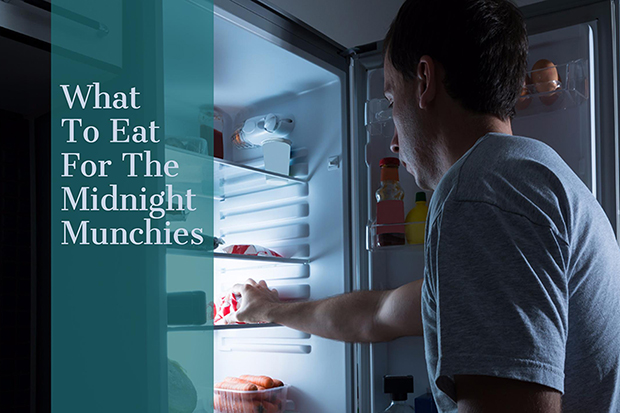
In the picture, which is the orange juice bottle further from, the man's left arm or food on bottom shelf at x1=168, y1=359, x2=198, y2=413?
the man's left arm

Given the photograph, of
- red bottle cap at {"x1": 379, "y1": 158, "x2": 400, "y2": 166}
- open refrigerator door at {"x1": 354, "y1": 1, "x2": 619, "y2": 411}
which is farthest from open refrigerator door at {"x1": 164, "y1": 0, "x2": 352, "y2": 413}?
red bottle cap at {"x1": 379, "y1": 158, "x2": 400, "y2": 166}

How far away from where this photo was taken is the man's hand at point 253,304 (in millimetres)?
1490

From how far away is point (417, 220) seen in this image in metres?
1.42

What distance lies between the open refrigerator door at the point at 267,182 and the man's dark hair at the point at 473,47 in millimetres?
657

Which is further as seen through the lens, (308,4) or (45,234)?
(308,4)

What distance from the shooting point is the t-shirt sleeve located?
50cm

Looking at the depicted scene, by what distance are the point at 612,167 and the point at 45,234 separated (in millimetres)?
1157

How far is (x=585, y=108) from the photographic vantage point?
1261 millimetres

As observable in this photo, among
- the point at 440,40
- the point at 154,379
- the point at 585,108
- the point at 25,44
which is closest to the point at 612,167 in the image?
the point at 585,108

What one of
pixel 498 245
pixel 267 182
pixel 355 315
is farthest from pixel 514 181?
pixel 267 182

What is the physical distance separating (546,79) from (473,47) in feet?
2.05

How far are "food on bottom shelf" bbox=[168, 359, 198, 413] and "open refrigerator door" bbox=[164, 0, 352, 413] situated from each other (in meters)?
0.07

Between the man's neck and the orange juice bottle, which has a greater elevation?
the man's neck

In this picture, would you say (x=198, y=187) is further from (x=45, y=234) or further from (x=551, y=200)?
(x=551, y=200)
